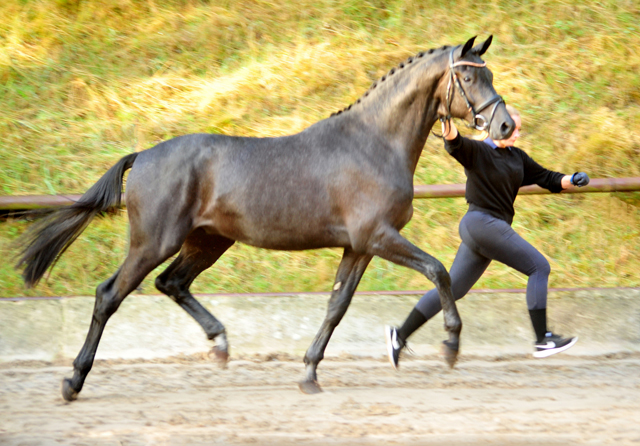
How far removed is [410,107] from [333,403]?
1.79 metres

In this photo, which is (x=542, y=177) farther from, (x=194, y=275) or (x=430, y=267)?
(x=194, y=275)

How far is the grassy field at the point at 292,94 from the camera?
5.57 metres

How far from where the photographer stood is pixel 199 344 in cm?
466

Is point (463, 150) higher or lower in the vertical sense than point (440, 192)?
higher

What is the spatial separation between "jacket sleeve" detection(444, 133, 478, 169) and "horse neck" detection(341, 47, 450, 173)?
18cm

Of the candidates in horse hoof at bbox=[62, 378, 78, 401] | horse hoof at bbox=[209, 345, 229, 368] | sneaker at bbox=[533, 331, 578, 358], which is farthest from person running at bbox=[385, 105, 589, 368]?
horse hoof at bbox=[62, 378, 78, 401]

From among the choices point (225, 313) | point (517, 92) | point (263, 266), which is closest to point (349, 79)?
point (517, 92)

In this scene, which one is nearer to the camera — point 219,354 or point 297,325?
point 219,354

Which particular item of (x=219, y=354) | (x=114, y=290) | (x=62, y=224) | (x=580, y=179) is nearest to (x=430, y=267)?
(x=580, y=179)

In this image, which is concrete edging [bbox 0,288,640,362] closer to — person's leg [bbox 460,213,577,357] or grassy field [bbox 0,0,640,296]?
grassy field [bbox 0,0,640,296]

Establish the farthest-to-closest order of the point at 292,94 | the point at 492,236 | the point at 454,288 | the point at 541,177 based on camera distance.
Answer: the point at 292,94 < the point at 541,177 < the point at 454,288 < the point at 492,236

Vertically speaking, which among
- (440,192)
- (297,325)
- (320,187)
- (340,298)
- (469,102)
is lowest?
(297,325)

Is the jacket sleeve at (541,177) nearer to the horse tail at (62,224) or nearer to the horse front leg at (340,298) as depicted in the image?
the horse front leg at (340,298)

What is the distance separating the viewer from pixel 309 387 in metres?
3.74
